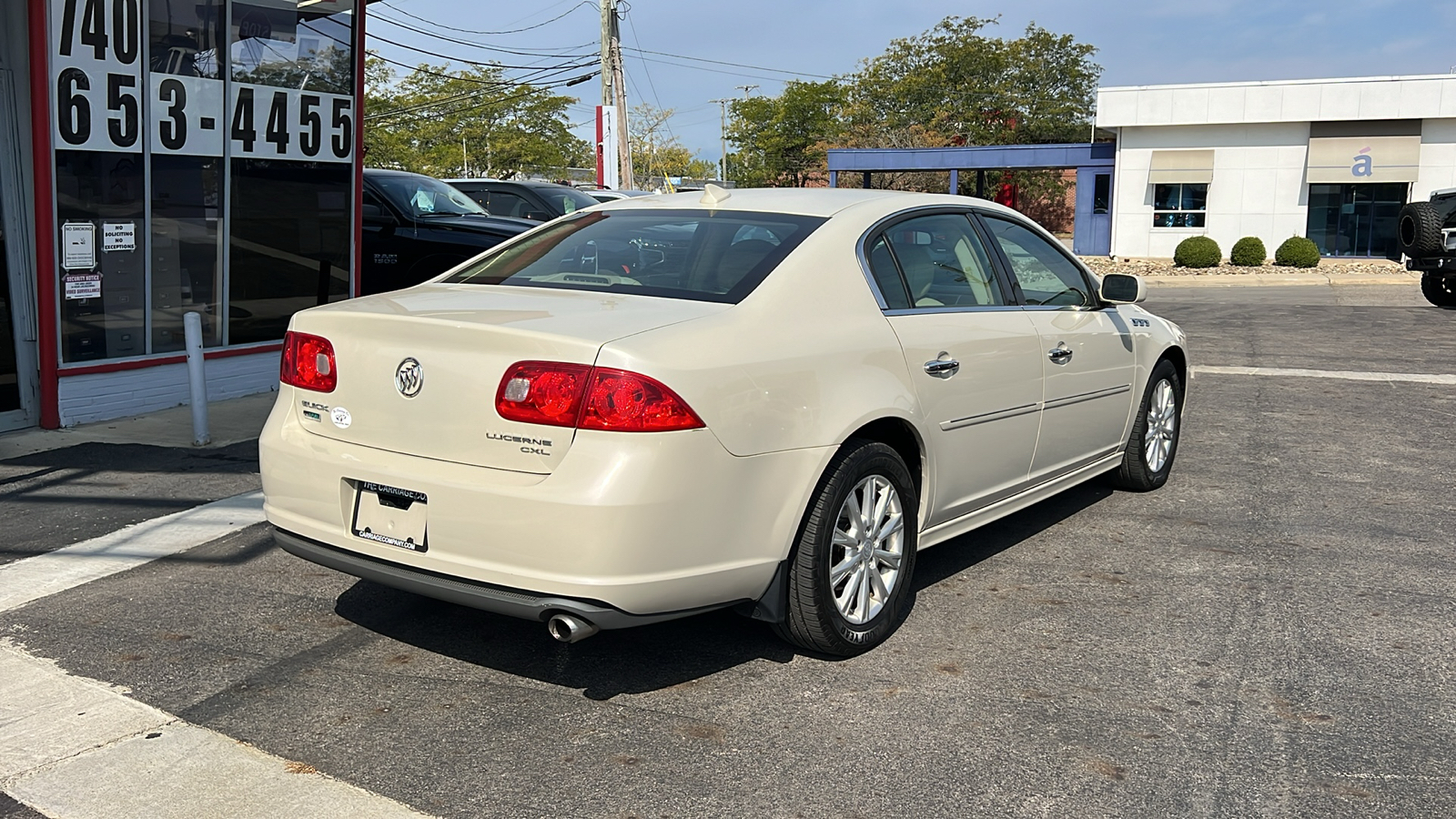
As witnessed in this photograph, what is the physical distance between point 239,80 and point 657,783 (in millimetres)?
7983

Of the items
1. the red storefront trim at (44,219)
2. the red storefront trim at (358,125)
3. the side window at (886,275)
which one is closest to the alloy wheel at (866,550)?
the side window at (886,275)

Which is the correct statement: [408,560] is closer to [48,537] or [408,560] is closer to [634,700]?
[634,700]

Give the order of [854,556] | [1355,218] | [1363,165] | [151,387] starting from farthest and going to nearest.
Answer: [1355,218]
[1363,165]
[151,387]
[854,556]

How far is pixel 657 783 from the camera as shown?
3.35m

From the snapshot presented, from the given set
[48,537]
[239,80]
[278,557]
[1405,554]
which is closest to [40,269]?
[239,80]

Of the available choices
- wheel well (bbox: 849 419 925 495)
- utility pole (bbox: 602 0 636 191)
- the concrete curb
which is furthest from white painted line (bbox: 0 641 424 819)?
utility pole (bbox: 602 0 636 191)

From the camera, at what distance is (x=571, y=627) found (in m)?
3.59

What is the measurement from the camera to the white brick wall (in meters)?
8.53

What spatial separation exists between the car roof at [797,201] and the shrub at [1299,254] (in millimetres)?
30533

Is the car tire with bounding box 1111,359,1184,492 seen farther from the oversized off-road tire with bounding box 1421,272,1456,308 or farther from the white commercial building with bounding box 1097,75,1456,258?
the white commercial building with bounding box 1097,75,1456,258

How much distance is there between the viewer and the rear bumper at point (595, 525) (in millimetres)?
3508

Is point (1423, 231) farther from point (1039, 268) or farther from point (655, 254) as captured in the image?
point (655, 254)

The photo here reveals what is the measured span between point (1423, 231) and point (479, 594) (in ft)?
59.4

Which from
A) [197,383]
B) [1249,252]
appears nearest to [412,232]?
[197,383]
